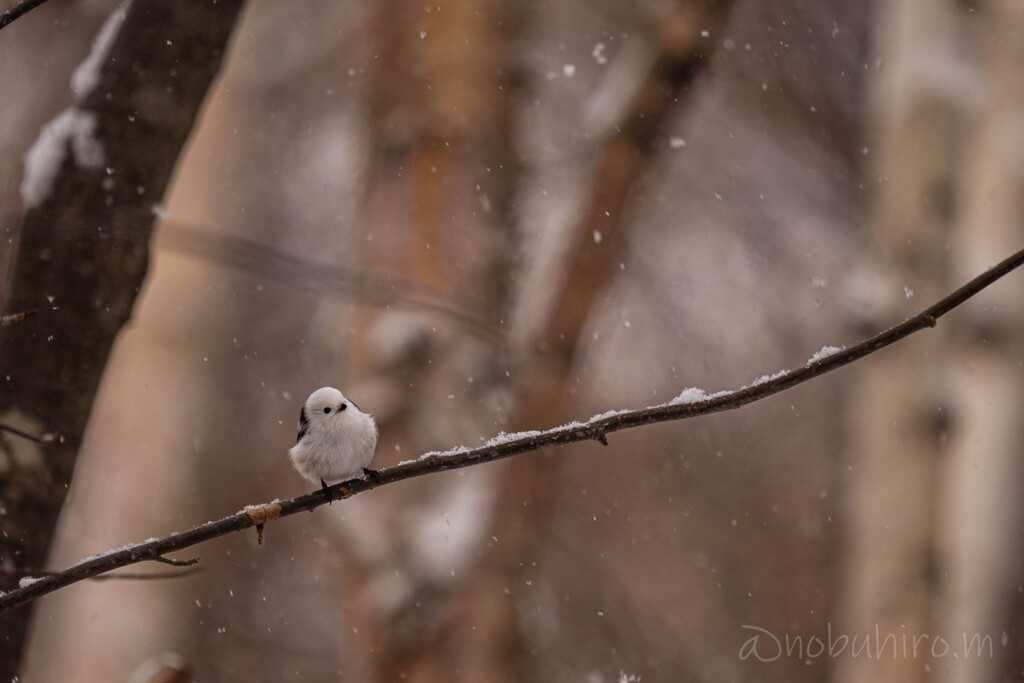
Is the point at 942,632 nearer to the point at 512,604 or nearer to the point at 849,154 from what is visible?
the point at 512,604

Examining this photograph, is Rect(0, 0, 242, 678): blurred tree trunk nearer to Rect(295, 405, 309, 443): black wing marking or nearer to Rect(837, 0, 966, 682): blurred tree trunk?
Rect(295, 405, 309, 443): black wing marking

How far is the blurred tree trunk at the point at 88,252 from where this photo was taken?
0.92m

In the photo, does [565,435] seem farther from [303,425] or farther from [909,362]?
[909,362]

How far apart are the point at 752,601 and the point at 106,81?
2455 millimetres

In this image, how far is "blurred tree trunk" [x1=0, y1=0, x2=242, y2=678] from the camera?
0.92m

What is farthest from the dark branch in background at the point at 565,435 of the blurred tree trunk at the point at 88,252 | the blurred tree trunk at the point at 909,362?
the blurred tree trunk at the point at 909,362

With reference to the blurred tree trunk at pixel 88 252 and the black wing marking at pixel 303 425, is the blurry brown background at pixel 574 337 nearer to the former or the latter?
the blurred tree trunk at pixel 88 252

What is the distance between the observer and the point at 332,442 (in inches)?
31.9

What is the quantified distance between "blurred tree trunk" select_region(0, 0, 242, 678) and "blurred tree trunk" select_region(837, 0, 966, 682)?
1.48 meters

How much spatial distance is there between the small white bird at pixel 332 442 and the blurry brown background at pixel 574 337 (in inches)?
15.9

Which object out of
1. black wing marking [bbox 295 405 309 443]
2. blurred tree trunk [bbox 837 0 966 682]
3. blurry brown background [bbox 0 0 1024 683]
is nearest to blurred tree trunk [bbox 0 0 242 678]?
blurry brown background [bbox 0 0 1024 683]

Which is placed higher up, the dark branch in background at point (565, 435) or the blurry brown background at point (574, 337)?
the blurry brown background at point (574, 337)

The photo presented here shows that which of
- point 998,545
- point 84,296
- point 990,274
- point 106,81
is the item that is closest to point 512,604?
point 998,545

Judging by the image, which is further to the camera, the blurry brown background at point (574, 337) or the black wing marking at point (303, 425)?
the blurry brown background at point (574, 337)
